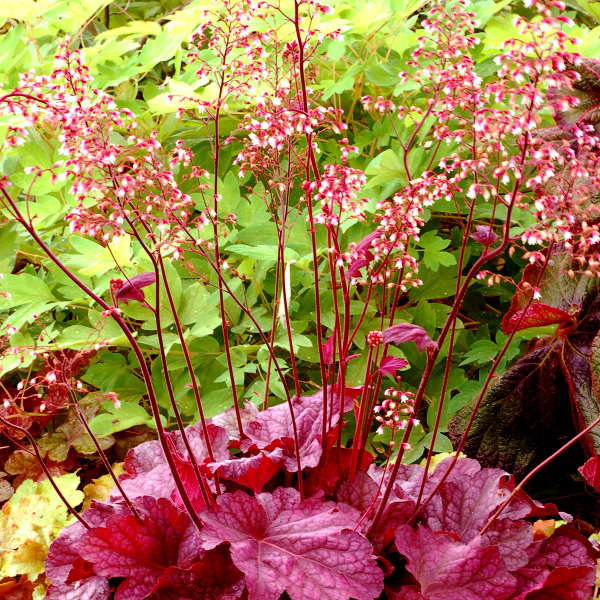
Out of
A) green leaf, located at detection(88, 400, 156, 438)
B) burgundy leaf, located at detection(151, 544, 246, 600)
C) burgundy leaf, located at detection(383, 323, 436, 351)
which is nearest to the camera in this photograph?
burgundy leaf, located at detection(383, 323, 436, 351)

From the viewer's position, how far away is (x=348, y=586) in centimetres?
97

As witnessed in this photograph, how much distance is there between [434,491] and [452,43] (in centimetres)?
69

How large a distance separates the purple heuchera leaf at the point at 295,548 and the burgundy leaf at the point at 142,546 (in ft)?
0.28

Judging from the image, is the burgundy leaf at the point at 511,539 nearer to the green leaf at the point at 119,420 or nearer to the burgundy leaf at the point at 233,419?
the burgundy leaf at the point at 233,419

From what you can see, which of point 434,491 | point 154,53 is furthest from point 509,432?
point 154,53

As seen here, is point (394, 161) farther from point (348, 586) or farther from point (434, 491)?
point (348, 586)

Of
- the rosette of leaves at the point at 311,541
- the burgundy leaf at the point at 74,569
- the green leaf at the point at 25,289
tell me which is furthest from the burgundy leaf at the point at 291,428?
the green leaf at the point at 25,289

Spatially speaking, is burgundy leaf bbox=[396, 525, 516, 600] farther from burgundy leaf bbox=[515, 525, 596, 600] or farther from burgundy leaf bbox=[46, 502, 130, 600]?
burgundy leaf bbox=[46, 502, 130, 600]

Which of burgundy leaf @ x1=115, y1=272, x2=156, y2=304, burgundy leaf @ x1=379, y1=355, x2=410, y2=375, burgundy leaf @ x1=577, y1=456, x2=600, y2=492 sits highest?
burgundy leaf @ x1=115, y1=272, x2=156, y2=304

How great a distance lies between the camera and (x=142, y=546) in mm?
1080

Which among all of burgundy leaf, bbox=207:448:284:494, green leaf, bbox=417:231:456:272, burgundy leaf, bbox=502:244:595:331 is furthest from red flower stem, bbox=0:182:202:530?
green leaf, bbox=417:231:456:272

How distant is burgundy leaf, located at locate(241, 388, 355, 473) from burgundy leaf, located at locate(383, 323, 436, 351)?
0.30m

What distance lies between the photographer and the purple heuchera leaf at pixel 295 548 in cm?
96

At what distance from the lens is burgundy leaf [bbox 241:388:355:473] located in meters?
1.26
